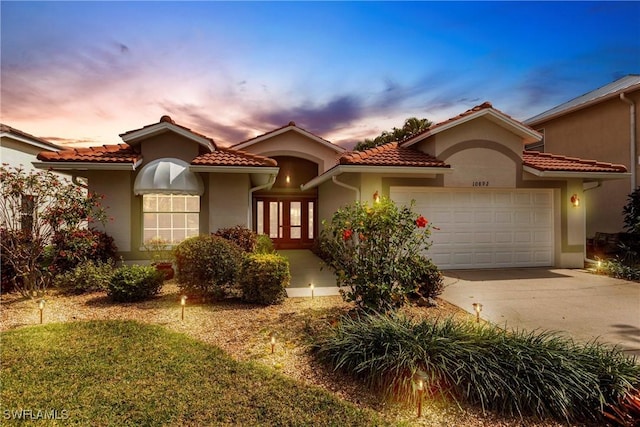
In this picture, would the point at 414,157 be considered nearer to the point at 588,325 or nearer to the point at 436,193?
the point at 436,193

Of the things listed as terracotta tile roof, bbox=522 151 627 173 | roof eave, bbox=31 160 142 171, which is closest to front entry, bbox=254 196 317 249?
roof eave, bbox=31 160 142 171

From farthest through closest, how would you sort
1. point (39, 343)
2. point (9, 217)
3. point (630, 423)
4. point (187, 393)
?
point (9, 217) < point (39, 343) < point (187, 393) < point (630, 423)

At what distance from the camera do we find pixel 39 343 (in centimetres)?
589

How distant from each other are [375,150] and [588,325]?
8813 mm

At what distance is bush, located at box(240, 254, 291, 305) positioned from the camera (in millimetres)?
8250

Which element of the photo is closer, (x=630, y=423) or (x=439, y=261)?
(x=630, y=423)

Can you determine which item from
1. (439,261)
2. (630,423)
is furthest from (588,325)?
(439,261)

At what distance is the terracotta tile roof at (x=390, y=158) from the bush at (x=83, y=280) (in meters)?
8.41

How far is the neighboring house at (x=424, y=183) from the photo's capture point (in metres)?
11.8

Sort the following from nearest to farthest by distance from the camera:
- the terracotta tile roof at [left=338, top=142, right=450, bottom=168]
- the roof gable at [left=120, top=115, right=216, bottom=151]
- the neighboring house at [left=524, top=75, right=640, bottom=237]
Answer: the terracotta tile roof at [left=338, top=142, right=450, bottom=168]
the roof gable at [left=120, top=115, right=216, bottom=151]
the neighboring house at [left=524, top=75, right=640, bottom=237]

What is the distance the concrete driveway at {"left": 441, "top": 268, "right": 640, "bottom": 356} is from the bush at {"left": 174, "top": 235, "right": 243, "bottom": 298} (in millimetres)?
6302

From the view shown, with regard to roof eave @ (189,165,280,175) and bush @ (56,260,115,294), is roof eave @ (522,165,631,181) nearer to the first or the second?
roof eave @ (189,165,280,175)

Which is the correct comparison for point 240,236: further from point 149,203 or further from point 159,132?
point 159,132

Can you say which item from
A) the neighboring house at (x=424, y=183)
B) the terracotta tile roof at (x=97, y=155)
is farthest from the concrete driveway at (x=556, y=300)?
the terracotta tile roof at (x=97, y=155)
